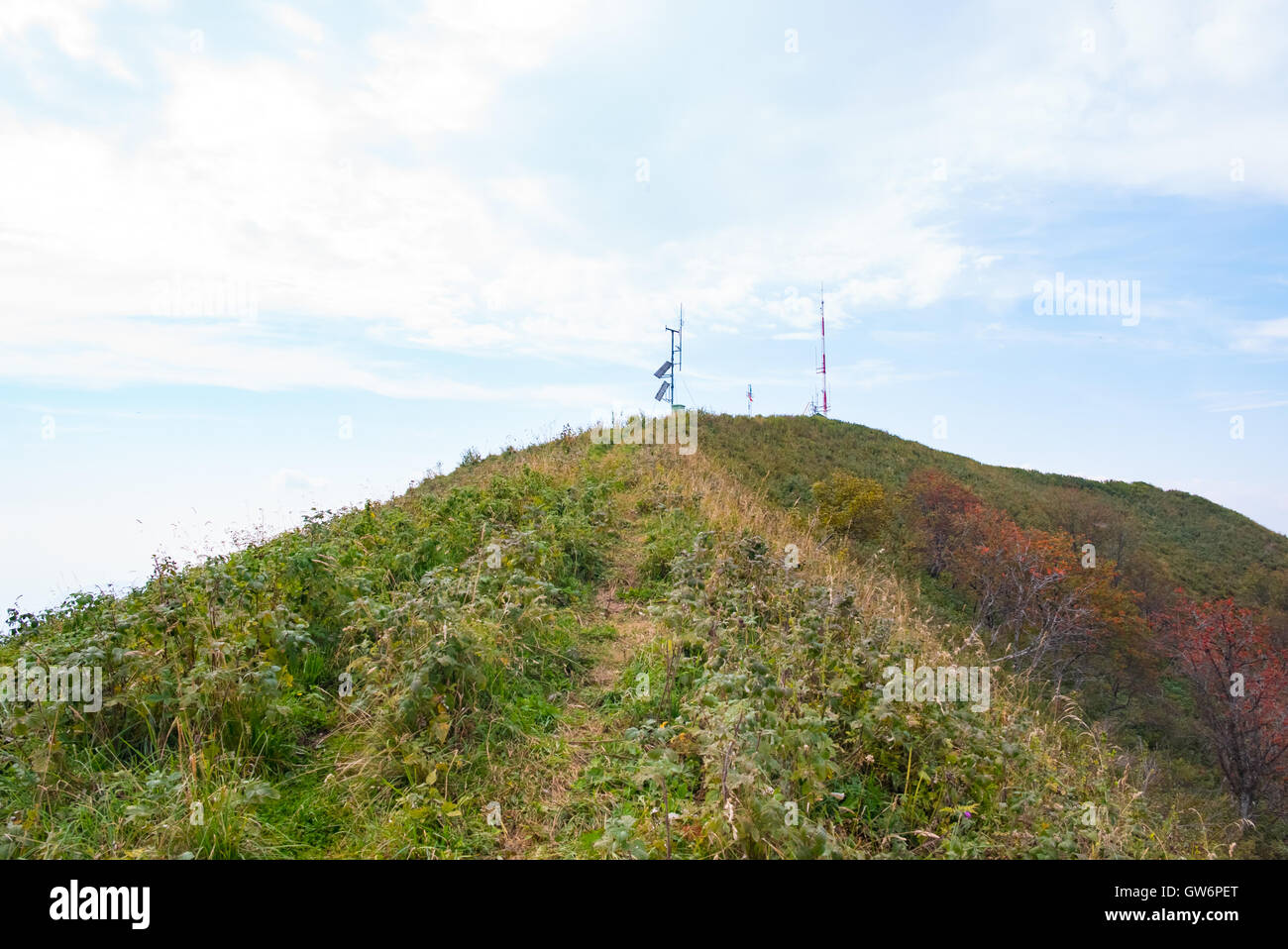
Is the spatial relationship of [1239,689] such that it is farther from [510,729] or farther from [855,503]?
[510,729]

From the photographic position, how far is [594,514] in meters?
9.48

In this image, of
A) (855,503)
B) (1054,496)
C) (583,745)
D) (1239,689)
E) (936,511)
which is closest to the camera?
(583,745)

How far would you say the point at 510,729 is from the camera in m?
4.40

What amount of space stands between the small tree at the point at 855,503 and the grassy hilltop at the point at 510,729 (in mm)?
13993

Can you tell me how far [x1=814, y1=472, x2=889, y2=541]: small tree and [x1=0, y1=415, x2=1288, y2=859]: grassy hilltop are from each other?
13993mm

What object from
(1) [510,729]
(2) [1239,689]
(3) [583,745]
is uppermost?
(1) [510,729]

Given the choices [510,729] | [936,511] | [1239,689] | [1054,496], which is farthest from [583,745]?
[1054,496]

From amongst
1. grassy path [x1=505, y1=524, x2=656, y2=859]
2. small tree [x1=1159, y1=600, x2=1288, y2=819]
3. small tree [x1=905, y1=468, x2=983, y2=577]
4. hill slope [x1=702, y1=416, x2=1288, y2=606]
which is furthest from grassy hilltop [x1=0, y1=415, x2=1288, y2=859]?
small tree [x1=905, y1=468, x2=983, y2=577]

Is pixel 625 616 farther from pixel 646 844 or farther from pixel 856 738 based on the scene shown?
pixel 646 844

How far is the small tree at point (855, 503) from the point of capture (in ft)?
70.0

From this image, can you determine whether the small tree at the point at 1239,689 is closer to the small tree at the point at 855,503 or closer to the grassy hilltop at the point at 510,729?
the small tree at the point at 855,503

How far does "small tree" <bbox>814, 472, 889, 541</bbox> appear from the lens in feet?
70.0

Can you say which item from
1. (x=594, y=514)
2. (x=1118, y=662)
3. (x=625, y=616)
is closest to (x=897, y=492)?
(x=1118, y=662)

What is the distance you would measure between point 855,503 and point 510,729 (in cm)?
1922
